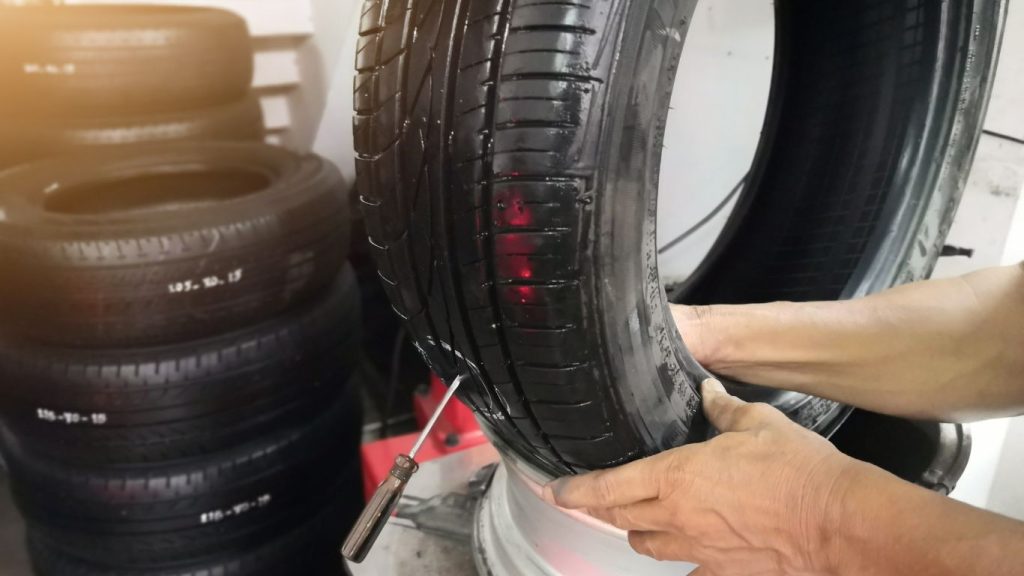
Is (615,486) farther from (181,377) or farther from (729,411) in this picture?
(181,377)

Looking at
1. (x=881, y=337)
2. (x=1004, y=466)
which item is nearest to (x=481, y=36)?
(x=881, y=337)

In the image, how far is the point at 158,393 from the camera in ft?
2.99

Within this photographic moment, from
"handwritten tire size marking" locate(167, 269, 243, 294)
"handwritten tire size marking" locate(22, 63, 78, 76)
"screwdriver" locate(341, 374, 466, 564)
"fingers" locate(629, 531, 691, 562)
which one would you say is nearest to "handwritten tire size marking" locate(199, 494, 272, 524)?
"handwritten tire size marking" locate(167, 269, 243, 294)

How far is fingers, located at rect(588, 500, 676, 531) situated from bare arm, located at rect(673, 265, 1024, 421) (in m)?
0.23

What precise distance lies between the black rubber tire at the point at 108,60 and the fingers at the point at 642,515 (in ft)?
3.75

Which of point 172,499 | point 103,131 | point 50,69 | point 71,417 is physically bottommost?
point 172,499

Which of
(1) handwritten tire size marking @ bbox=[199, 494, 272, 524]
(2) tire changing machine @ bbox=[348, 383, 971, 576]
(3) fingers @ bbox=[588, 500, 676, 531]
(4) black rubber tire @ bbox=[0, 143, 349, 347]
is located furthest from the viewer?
(1) handwritten tire size marking @ bbox=[199, 494, 272, 524]

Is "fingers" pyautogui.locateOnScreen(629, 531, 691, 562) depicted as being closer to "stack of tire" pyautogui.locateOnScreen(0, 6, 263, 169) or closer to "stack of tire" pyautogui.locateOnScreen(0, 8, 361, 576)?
"stack of tire" pyautogui.locateOnScreen(0, 8, 361, 576)

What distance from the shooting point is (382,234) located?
50cm

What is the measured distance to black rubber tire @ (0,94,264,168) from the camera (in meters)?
1.28

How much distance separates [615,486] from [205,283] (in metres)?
0.63

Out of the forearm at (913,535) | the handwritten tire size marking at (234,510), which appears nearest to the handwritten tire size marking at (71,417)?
the handwritten tire size marking at (234,510)

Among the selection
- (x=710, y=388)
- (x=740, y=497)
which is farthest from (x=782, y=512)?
(x=710, y=388)

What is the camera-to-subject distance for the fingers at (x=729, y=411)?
0.51 metres
